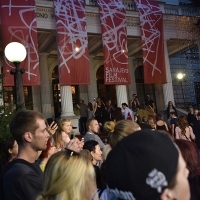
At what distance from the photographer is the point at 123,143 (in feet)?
3.90

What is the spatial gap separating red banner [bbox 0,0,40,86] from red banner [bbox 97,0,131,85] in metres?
3.76

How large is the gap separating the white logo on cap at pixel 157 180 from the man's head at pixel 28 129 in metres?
1.90

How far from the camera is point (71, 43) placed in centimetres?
1552

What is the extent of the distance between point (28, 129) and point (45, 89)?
17.3 metres

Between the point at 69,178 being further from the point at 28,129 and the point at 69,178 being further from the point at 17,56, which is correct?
the point at 17,56

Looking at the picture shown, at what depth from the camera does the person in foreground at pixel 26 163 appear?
91.7 inches

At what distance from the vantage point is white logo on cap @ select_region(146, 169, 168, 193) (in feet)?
3.52

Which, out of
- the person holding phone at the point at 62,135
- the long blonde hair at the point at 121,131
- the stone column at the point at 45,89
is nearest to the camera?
the long blonde hair at the point at 121,131

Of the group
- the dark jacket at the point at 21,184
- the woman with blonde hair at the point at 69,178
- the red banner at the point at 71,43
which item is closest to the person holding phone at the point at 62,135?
the dark jacket at the point at 21,184

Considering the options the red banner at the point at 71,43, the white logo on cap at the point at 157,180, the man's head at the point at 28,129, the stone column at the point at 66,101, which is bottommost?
the white logo on cap at the point at 157,180

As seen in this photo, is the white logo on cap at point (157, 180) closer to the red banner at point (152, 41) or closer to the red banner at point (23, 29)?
the red banner at point (23, 29)

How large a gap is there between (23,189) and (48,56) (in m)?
19.2

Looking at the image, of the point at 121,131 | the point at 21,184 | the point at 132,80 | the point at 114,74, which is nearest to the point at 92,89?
the point at 132,80

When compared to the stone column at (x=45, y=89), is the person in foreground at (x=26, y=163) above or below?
below
